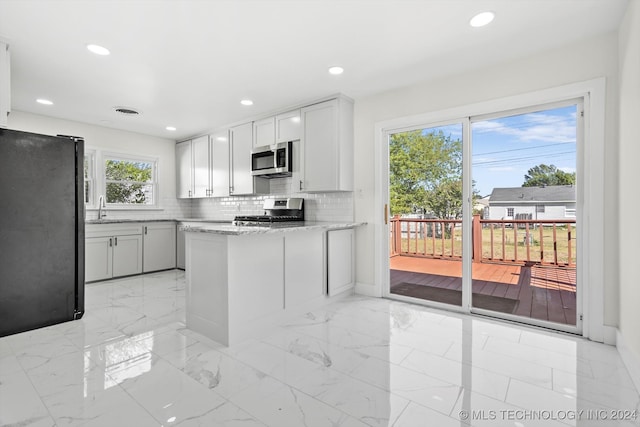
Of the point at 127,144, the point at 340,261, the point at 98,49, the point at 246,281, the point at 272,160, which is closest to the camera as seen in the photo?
the point at 246,281

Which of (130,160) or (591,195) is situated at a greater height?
(130,160)

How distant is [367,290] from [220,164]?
319cm

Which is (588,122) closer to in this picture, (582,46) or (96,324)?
(582,46)

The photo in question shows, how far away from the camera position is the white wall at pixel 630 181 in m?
1.90

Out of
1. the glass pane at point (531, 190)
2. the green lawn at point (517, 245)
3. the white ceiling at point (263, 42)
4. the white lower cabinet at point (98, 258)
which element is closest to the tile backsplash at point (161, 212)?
the white lower cabinet at point (98, 258)

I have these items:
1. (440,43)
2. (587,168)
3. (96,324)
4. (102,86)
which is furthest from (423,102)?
(96,324)

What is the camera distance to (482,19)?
2.27 m

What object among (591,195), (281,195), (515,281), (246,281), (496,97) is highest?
(496,97)

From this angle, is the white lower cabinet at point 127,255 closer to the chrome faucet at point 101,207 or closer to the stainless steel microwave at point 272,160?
the chrome faucet at point 101,207

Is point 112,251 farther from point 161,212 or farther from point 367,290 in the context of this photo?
point 367,290

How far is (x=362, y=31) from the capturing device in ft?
8.01

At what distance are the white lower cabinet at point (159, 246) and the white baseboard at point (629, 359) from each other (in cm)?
571

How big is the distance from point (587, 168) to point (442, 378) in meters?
2.05

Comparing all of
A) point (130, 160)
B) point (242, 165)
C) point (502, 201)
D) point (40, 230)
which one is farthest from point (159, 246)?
point (502, 201)
